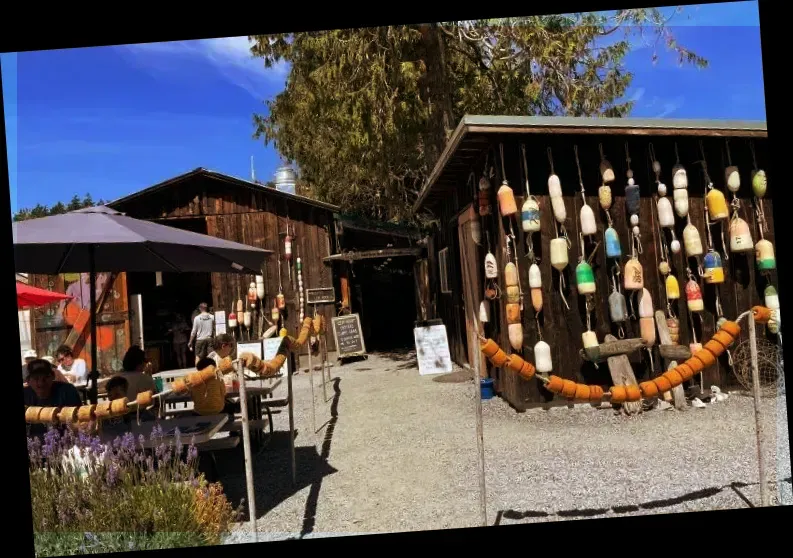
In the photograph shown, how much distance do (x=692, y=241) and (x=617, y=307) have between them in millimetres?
1251

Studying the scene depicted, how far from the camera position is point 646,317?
6.43 m

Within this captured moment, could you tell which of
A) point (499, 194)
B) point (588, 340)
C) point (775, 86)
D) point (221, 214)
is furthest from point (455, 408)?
point (221, 214)

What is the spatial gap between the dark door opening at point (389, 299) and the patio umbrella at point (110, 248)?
35.5ft

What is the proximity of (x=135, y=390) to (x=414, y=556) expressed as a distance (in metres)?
3.47

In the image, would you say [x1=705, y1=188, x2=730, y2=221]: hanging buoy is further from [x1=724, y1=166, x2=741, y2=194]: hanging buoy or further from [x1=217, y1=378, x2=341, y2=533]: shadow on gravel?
[x1=217, y1=378, x2=341, y2=533]: shadow on gravel

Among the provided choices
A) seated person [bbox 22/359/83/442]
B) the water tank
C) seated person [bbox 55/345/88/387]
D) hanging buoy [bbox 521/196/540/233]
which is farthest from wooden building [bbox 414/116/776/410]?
the water tank

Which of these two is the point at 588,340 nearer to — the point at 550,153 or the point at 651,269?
the point at 651,269

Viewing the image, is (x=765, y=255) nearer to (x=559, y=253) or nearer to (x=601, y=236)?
(x=601, y=236)

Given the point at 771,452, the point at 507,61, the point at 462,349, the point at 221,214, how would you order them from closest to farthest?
1. the point at 771,452
2. the point at 462,349
3. the point at 507,61
4. the point at 221,214

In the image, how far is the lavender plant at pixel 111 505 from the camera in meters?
3.27

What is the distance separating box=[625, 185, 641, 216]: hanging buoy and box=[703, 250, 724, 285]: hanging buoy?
1051 millimetres

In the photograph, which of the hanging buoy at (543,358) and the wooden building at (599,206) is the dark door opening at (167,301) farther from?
the hanging buoy at (543,358)

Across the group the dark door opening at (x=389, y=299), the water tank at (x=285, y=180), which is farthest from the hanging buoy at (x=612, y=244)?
the water tank at (x=285, y=180)

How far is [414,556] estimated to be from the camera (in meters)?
3.29
